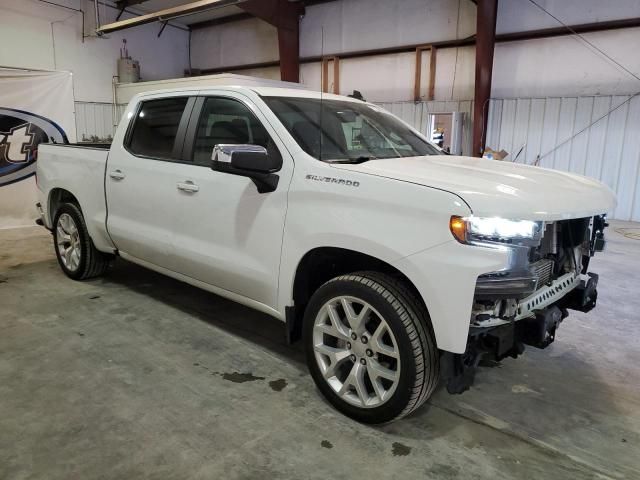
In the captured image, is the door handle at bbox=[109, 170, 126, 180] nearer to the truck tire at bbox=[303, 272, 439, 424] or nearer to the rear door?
the rear door

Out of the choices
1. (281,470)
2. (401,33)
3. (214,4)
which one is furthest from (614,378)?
(401,33)

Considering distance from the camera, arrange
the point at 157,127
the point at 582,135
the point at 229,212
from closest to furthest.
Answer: the point at 229,212 → the point at 157,127 → the point at 582,135

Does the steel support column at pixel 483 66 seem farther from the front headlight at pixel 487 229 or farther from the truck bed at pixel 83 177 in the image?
the front headlight at pixel 487 229

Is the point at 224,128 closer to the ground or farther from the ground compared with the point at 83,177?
farther from the ground

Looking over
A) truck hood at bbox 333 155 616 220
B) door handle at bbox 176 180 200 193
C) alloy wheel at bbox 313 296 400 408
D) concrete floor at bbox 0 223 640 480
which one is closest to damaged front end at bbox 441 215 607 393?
truck hood at bbox 333 155 616 220

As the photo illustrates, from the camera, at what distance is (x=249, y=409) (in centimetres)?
253

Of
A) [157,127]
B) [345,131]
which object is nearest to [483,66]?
[345,131]

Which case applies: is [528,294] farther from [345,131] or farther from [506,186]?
[345,131]

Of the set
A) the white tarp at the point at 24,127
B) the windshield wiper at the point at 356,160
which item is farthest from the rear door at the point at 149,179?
the white tarp at the point at 24,127

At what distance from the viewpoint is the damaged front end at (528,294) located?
6.48 ft

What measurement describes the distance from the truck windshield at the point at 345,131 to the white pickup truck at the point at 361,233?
0.04 ft

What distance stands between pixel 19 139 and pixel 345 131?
6.74 m

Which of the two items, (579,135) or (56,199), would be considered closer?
(56,199)

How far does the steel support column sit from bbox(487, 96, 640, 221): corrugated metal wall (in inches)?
11.8
